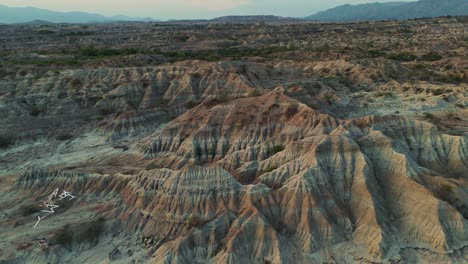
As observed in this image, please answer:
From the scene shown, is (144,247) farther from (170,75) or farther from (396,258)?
(170,75)

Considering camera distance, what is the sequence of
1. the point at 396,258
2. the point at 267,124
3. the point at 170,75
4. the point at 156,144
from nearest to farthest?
the point at 396,258
the point at 267,124
the point at 156,144
the point at 170,75

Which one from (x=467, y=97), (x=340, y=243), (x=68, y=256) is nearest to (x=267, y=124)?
(x=340, y=243)

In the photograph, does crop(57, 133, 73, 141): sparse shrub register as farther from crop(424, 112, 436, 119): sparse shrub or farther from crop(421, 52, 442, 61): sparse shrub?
crop(421, 52, 442, 61): sparse shrub

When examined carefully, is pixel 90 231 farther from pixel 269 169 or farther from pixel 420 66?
pixel 420 66

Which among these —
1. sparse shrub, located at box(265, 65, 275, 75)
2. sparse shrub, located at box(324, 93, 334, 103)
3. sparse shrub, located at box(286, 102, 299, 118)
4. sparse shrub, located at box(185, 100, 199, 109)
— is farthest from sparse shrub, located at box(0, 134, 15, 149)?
sparse shrub, located at box(265, 65, 275, 75)

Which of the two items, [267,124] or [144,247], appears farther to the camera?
[267,124]

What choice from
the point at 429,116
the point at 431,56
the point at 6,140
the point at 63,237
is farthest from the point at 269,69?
the point at 63,237

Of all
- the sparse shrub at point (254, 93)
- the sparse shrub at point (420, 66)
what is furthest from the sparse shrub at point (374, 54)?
the sparse shrub at point (254, 93)

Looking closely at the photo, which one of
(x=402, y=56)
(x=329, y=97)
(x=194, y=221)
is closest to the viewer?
(x=194, y=221)

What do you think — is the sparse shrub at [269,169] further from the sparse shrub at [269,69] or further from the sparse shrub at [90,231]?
the sparse shrub at [269,69]
